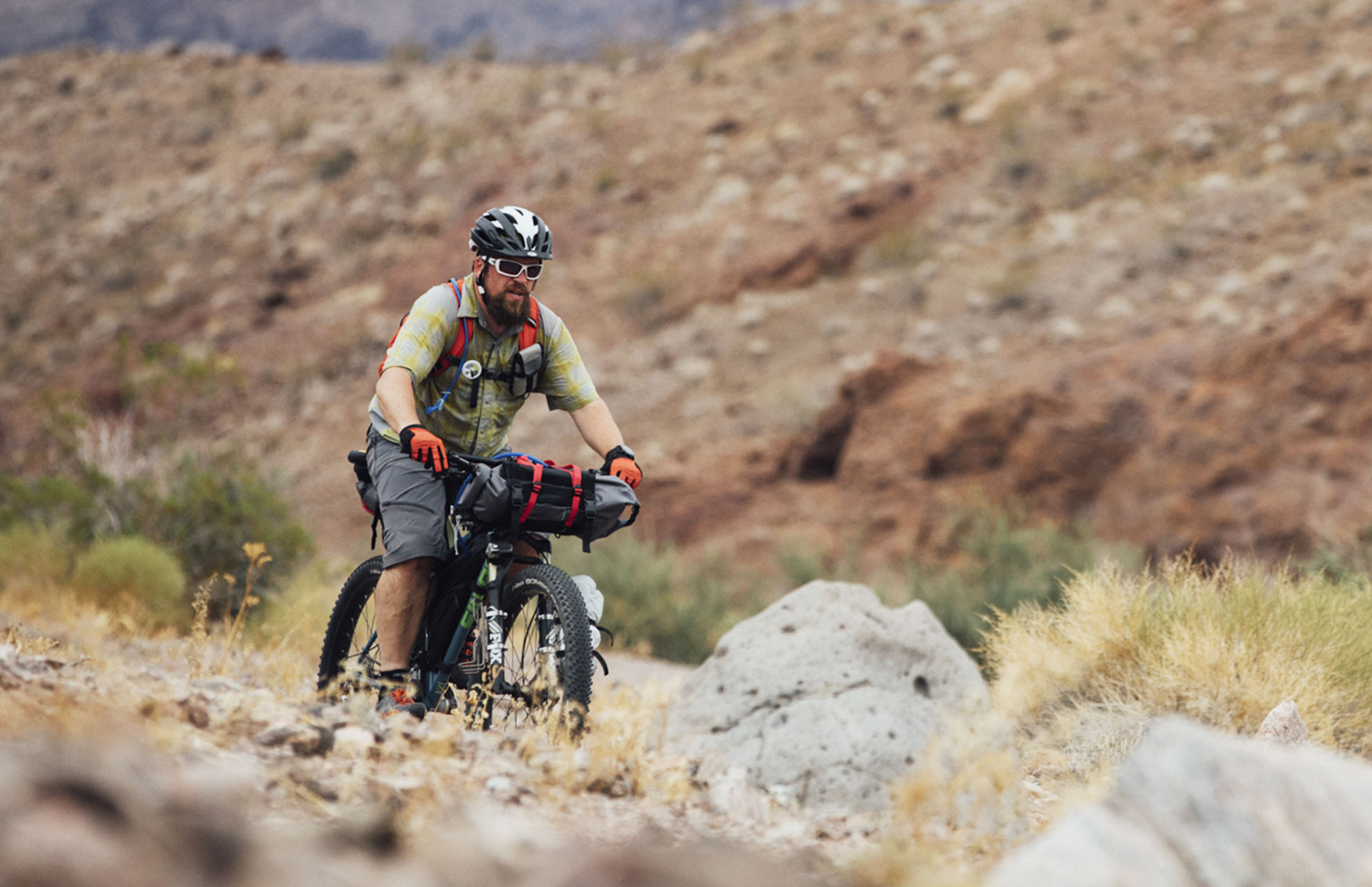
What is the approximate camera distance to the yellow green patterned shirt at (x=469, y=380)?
4.38m

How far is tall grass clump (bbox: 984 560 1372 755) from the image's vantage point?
16.9ft

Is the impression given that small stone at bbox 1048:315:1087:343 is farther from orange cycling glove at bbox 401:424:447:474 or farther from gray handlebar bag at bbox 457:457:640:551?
orange cycling glove at bbox 401:424:447:474

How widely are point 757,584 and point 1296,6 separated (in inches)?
705

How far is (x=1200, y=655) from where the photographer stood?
522cm

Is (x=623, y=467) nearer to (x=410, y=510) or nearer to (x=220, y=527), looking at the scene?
(x=410, y=510)

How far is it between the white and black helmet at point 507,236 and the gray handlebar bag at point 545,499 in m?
0.83

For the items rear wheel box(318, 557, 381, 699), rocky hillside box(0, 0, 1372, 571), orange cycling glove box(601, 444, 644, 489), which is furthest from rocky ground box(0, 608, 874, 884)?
rocky hillside box(0, 0, 1372, 571)

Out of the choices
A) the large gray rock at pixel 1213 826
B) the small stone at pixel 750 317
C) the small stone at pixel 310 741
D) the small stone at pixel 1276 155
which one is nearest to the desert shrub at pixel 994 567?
the small stone at pixel 310 741

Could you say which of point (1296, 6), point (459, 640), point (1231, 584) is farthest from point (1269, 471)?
point (1296, 6)

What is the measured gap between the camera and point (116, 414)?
20609mm

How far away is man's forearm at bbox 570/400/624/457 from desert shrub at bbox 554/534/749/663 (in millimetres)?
5998

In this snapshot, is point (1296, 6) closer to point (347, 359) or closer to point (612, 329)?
point (612, 329)

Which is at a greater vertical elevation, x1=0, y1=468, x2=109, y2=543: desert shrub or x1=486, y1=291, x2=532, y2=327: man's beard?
x1=0, y1=468, x2=109, y2=543: desert shrub

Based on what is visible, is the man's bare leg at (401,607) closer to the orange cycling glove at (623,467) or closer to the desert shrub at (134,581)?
the orange cycling glove at (623,467)
